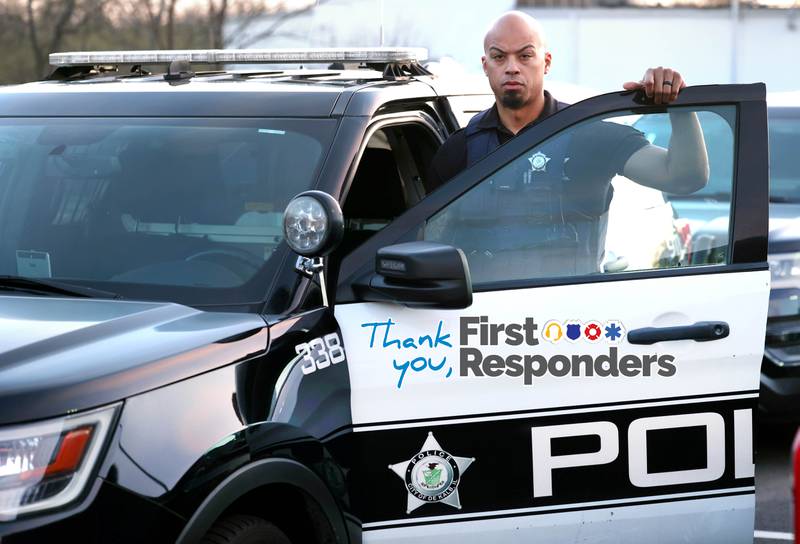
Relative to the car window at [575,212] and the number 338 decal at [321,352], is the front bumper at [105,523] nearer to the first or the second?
the number 338 decal at [321,352]

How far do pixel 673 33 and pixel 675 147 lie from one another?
3455cm

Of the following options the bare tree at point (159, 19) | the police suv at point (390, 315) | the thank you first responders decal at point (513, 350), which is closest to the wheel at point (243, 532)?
the police suv at point (390, 315)

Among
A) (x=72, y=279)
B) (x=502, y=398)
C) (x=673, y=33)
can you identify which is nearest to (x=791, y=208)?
(x=502, y=398)

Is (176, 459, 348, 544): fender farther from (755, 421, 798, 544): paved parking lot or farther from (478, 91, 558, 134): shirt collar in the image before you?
(755, 421, 798, 544): paved parking lot

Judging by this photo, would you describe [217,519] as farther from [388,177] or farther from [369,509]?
[388,177]

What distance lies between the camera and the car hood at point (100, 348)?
2.75 m

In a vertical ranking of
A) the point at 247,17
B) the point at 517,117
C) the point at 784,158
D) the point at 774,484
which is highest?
the point at 247,17

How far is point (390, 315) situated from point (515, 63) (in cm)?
125

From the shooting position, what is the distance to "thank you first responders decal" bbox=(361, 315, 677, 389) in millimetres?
3420

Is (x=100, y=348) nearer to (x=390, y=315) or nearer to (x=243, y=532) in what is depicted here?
(x=243, y=532)

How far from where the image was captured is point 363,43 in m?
10.5

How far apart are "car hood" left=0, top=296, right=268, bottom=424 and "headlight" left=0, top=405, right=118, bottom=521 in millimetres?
31

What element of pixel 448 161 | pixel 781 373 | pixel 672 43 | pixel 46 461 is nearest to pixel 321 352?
pixel 46 461

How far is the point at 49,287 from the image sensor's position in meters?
3.52
